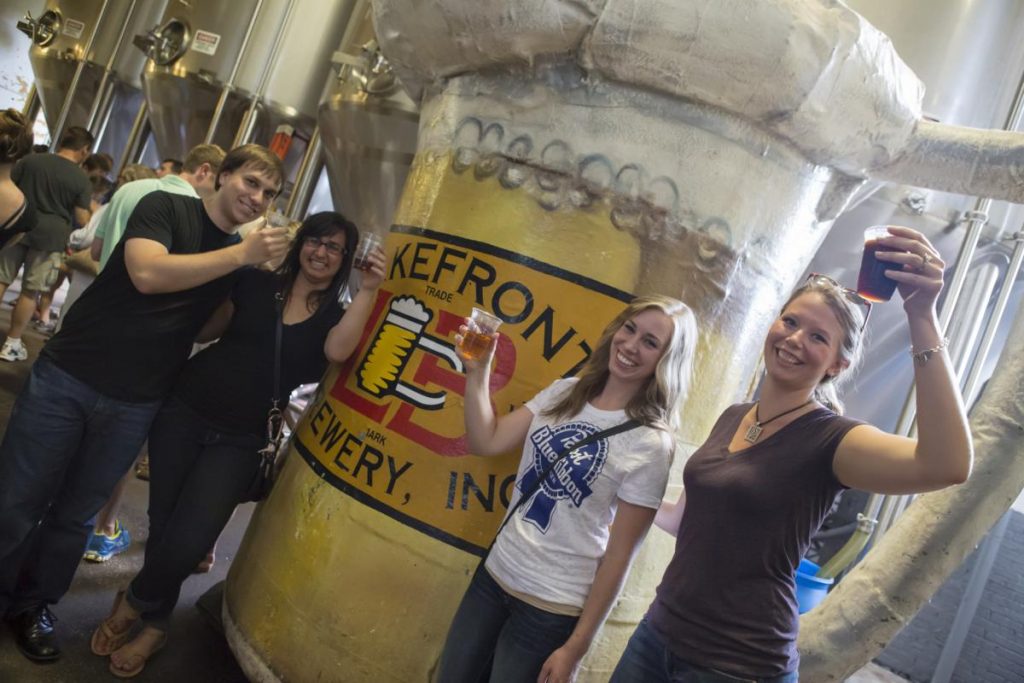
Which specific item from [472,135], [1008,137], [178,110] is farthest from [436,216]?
[178,110]

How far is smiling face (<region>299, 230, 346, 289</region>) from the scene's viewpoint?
2664 mm

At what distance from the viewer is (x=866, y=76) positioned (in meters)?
2.45

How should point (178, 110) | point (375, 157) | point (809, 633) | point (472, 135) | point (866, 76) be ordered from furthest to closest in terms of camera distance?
point (178, 110) → point (375, 157) → point (809, 633) → point (472, 135) → point (866, 76)

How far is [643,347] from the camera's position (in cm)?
193

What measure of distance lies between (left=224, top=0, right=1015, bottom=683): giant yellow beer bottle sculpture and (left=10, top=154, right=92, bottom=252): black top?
3896 millimetres

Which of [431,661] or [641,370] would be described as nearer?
[641,370]

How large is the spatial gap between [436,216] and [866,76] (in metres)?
1.43

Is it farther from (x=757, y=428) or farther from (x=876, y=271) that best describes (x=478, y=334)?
(x=876, y=271)

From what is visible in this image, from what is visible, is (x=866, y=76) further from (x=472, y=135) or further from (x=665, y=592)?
(x=665, y=592)

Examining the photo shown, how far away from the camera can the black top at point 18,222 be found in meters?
2.41

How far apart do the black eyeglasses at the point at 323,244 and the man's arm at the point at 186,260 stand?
27 cm

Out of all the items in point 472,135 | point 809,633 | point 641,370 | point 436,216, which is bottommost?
point 809,633

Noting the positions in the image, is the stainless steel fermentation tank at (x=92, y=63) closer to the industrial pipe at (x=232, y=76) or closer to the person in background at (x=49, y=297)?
the person in background at (x=49, y=297)

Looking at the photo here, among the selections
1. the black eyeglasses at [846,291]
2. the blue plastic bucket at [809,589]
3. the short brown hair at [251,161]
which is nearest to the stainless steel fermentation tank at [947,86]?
the blue plastic bucket at [809,589]
